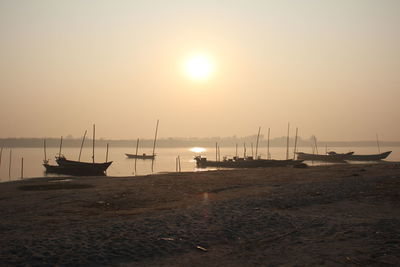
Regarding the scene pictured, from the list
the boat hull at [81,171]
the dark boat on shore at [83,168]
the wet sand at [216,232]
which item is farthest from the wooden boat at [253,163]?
the wet sand at [216,232]

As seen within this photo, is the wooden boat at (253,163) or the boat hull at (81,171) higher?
the wooden boat at (253,163)

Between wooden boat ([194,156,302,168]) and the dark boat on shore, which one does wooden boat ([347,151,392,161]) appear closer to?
wooden boat ([194,156,302,168])

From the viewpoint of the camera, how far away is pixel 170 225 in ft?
37.9

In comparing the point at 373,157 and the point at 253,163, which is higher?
the point at 373,157

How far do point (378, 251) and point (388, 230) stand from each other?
6.08 feet

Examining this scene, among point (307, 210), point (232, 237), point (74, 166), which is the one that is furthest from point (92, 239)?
point (74, 166)

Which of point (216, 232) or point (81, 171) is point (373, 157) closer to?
point (81, 171)

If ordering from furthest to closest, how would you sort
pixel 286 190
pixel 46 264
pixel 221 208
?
pixel 286 190 < pixel 221 208 < pixel 46 264

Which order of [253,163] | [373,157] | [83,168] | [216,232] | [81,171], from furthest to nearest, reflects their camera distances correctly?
[373,157] → [253,163] → [81,171] → [83,168] → [216,232]

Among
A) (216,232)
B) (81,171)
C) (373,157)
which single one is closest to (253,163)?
(81,171)

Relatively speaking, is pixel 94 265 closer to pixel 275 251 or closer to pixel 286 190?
pixel 275 251

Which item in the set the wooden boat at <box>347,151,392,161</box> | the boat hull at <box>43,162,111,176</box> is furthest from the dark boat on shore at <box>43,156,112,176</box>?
the wooden boat at <box>347,151,392,161</box>

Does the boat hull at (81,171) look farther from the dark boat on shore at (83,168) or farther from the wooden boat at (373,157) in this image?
the wooden boat at (373,157)

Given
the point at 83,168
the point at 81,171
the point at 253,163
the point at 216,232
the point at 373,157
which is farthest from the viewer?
the point at 373,157
